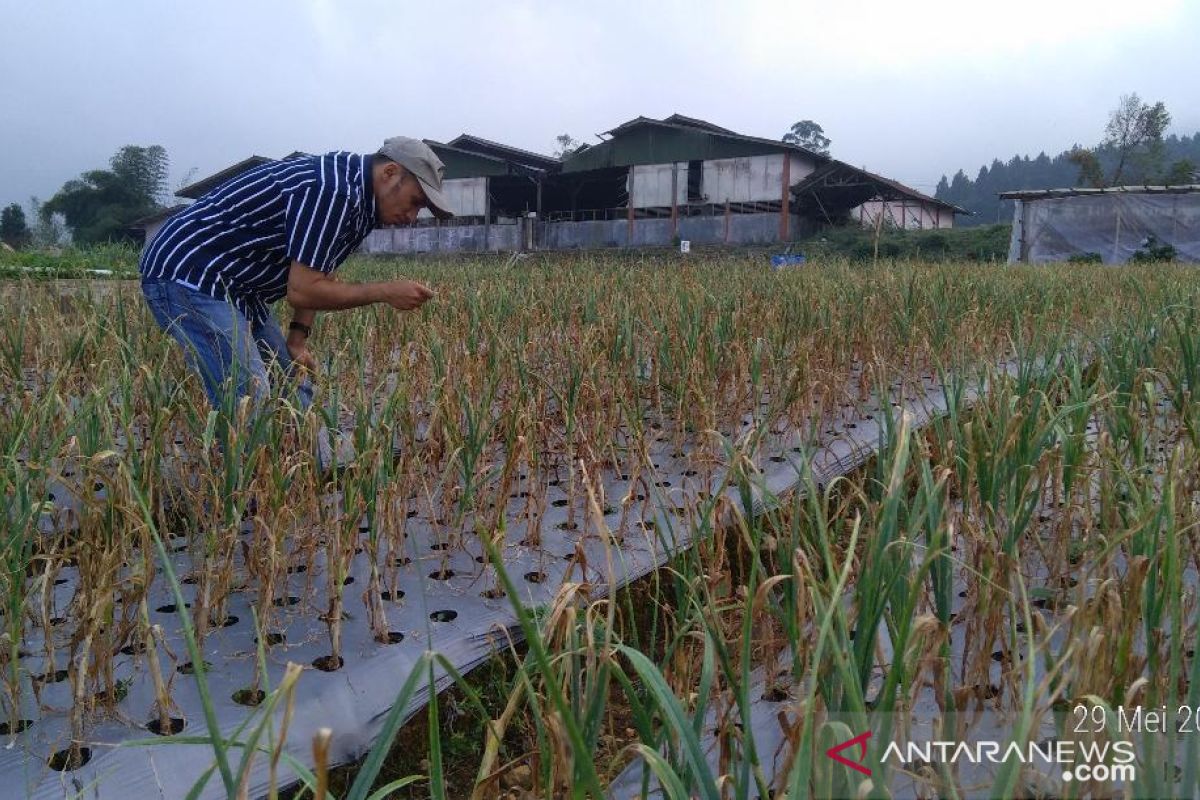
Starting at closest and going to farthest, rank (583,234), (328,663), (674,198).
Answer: (328,663)
(674,198)
(583,234)

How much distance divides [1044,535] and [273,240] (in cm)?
237

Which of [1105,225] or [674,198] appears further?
[674,198]

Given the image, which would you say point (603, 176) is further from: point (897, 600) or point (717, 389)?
point (897, 600)

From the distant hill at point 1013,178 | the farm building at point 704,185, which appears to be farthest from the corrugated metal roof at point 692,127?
the distant hill at point 1013,178

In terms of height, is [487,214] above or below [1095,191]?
below

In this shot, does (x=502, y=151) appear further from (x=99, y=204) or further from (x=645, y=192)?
(x=99, y=204)

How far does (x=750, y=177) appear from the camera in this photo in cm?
2138

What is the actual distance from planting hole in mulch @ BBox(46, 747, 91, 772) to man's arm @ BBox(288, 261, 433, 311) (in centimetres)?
141

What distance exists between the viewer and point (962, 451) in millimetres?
1890

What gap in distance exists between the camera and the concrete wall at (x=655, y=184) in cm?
2214

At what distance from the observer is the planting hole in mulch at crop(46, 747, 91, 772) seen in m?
1.29

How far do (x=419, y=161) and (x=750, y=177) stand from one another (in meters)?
20.0

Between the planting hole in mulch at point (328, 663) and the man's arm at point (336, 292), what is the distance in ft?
3.83

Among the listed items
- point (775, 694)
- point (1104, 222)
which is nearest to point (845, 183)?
Result: point (1104, 222)
